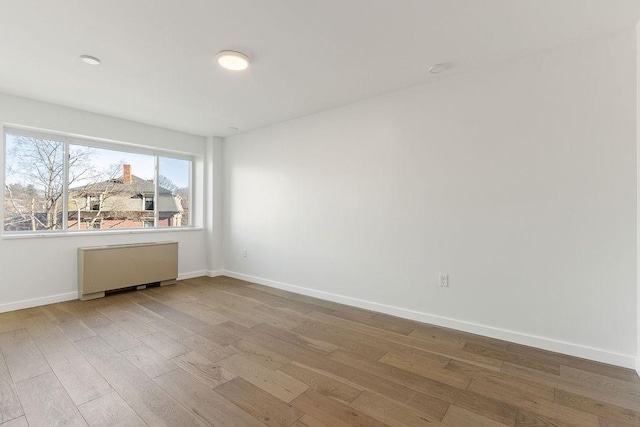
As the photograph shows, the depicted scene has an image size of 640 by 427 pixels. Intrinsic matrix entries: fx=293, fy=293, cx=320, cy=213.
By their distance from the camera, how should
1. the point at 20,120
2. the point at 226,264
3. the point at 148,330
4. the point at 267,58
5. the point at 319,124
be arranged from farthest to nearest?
the point at 226,264
the point at 319,124
the point at 20,120
the point at 148,330
the point at 267,58

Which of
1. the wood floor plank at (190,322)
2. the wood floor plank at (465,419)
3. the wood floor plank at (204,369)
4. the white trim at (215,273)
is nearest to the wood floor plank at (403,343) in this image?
the wood floor plank at (465,419)

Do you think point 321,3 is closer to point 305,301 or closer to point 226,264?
point 305,301

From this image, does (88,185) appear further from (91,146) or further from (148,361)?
(148,361)

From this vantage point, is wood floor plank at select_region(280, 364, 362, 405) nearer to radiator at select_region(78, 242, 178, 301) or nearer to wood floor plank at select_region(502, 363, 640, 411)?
wood floor plank at select_region(502, 363, 640, 411)

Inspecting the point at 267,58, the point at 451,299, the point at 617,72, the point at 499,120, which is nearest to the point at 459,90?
the point at 499,120

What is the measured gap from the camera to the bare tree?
3467 millimetres

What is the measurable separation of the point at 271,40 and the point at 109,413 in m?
2.64

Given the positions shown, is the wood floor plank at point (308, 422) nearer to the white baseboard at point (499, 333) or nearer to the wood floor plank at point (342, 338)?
A: the wood floor plank at point (342, 338)

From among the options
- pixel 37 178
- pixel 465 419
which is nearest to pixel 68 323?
pixel 37 178

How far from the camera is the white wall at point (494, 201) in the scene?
2.19 meters

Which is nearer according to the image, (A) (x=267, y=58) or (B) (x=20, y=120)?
(A) (x=267, y=58)

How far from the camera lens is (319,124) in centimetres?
384

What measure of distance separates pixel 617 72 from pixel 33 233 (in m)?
6.03

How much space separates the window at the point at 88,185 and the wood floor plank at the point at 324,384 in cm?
370
